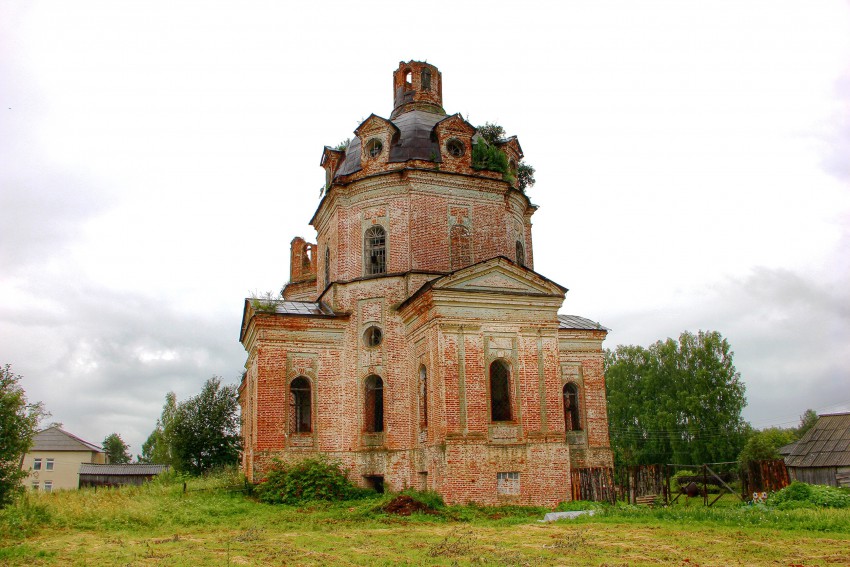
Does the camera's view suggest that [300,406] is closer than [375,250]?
Yes

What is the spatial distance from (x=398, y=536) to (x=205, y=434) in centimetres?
2047

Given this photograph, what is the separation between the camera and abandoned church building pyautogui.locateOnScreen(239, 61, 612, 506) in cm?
1933

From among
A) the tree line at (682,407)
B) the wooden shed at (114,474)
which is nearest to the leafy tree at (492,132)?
the tree line at (682,407)

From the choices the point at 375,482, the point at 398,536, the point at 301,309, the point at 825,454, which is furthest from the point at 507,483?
the point at 825,454

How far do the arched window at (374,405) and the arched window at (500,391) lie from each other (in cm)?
381

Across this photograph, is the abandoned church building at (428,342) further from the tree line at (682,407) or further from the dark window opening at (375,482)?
the tree line at (682,407)

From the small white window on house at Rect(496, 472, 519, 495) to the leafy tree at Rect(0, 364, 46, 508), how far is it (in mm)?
11544

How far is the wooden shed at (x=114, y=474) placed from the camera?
5181 centimetres

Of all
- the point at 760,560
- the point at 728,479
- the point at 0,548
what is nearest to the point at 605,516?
the point at 760,560

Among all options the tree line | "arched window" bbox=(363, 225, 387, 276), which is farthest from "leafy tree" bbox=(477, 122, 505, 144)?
the tree line

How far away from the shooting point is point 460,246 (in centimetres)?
2341

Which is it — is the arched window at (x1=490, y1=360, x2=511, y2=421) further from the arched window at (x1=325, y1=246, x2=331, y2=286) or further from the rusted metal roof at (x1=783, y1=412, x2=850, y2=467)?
the rusted metal roof at (x1=783, y1=412, x2=850, y2=467)

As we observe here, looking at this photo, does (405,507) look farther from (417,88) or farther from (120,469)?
(120,469)

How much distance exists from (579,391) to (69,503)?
693 inches
